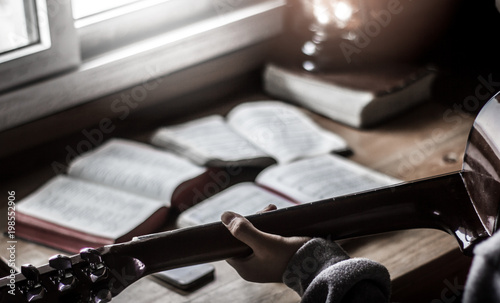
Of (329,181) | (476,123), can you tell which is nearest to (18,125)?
(329,181)

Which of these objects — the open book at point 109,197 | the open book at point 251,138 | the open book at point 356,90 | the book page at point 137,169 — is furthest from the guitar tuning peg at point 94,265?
the open book at point 356,90

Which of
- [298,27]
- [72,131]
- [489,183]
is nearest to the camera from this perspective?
[489,183]

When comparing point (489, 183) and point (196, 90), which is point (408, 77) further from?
point (489, 183)

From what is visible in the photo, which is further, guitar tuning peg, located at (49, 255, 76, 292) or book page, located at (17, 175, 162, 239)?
book page, located at (17, 175, 162, 239)

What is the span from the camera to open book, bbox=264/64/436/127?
1740mm

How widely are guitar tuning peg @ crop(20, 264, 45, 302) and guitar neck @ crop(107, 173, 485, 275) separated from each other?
4.4 inches

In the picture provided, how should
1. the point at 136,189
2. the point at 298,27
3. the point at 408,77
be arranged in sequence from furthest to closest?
the point at 298,27 < the point at 408,77 < the point at 136,189

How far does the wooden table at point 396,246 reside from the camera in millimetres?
1201

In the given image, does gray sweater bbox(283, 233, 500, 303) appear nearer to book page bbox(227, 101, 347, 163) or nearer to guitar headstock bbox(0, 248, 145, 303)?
guitar headstock bbox(0, 248, 145, 303)

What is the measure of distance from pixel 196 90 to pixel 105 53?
279 millimetres

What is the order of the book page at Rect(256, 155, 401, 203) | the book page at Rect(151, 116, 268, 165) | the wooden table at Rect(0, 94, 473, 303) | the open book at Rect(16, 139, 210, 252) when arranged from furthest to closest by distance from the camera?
1. the book page at Rect(151, 116, 268, 165)
2. the book page at Rect(256, 155, 401, 203)
3. the open book at Rect(16, 139, 210, 252)
4. the wooden table at Rect(0, 94, 473, 303)

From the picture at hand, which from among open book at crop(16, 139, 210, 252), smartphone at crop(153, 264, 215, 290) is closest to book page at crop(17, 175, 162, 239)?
open book at crop(16, 139, 210, 252)

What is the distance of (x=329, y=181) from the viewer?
4.78ft

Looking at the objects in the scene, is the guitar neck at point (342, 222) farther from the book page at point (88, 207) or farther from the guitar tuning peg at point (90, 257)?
the book page at point (88, 207)
